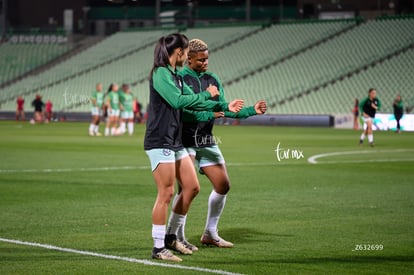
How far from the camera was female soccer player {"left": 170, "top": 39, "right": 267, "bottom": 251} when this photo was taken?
11.2m

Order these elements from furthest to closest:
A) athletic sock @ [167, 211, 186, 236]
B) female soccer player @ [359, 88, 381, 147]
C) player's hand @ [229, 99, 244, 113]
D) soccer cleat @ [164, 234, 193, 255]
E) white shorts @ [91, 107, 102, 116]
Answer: white shorts @ [91, 107, 102, 116] < female soccer player @ [359, 88, 381, 147] < athletic sock @ [167, 211, 186, 236] < soccer cleat @ [164, 234, 193, 255] < player's hand @ [229, 99, 244, 113]

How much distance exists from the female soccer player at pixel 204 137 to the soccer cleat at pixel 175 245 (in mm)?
166

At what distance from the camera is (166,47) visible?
33.4 feet

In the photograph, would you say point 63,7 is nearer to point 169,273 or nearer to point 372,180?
point 372,180

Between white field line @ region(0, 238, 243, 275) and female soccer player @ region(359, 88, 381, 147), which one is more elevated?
female soccer player @ region(359, 88, 381, 147)

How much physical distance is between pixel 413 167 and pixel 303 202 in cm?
893

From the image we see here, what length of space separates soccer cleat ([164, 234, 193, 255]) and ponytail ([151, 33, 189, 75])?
6.84 ft

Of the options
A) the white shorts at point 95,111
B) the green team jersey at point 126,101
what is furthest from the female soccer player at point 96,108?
the green team jersey at point 126,101

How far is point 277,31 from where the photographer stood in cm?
6781

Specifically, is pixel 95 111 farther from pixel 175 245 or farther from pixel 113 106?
pixel 175 245

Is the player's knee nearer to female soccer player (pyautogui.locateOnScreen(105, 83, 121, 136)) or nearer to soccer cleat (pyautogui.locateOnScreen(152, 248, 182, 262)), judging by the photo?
soccer cleat (pyautogui.locateOnScreen(152, 248, 182, 262))

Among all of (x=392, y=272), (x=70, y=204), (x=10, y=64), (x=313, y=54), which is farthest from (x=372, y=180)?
(x=10, y=64)

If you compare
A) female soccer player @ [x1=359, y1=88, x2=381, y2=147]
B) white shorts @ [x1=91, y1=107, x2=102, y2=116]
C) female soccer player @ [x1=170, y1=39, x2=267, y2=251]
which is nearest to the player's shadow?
female soccer player @ [x1=170, y1=39, x2=267, y2=251]

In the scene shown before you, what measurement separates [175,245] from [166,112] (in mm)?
1664
